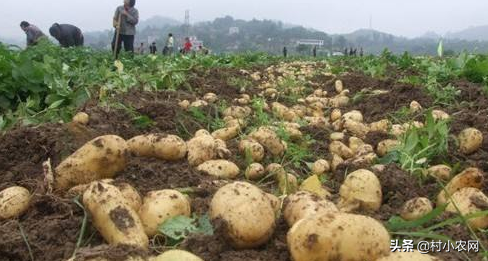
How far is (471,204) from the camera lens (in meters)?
1.69

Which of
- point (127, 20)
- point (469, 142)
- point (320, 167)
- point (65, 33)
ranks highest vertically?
point (127, 20)

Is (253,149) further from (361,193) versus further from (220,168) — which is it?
(361,193)

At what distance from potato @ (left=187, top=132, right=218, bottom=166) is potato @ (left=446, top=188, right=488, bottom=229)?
957 mm

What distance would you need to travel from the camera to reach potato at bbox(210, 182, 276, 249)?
1442mm

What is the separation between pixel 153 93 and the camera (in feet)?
12.6

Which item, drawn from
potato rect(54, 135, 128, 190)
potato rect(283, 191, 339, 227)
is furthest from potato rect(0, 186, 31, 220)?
potato rect(283, 191, 339, 227)

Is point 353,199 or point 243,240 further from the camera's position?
point 353,199

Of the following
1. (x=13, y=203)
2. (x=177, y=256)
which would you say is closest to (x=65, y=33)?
→ (x=13, y=203)

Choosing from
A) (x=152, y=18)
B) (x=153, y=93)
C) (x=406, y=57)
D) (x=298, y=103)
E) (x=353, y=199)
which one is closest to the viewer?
(x=353, y=199)

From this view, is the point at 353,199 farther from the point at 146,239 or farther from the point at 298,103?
the point at 298,103

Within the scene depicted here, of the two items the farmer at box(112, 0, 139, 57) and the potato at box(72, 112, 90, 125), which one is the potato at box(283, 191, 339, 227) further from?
the farmer at box(112, 0, 139, 57)

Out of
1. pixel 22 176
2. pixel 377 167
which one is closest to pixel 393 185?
pixel 377 167

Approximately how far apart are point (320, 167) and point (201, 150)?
0.54 meters

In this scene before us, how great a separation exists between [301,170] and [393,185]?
607mm
